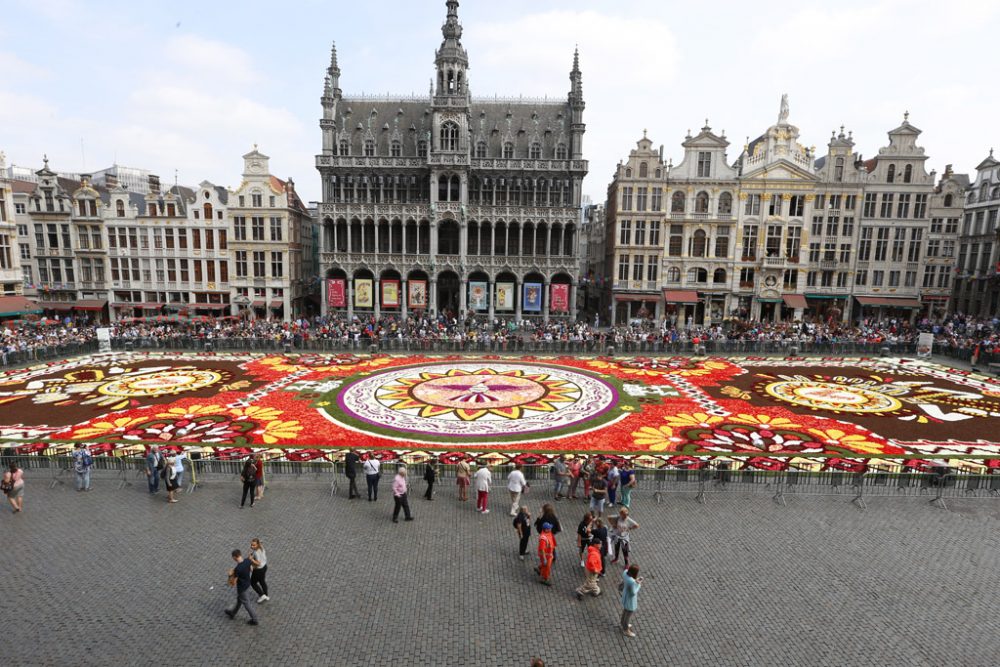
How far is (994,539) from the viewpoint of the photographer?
1482 cm

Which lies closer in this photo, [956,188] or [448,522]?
[448,522]

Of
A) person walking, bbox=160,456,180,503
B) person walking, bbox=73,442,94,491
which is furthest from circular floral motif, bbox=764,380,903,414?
person walking, bbox=73,442,94,491

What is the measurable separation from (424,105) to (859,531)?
5775 centimetres

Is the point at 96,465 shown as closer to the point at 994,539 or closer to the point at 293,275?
the point at 994,539

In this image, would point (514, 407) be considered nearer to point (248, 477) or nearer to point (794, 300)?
point (248, 477)

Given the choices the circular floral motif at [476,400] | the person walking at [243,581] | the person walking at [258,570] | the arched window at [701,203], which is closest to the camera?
the person walking at [243,581]

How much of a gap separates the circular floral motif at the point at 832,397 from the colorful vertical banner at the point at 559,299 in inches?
1067

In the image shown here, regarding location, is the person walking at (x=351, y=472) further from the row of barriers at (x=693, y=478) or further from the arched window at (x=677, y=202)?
the arched window at (x=677, y=202)

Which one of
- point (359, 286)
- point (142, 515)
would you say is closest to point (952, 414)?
point (142, 515)

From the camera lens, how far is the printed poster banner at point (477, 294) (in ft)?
188

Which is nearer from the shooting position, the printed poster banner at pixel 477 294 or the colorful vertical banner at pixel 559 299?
the colorful vertical banner at pixel 559 299

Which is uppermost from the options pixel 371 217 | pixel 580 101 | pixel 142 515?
pixel 580 101

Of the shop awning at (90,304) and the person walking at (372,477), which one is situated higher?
the shop awning at (90,304)

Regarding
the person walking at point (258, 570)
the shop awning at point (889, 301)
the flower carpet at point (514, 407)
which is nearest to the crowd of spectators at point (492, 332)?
the shop awning at point (889, 301)
